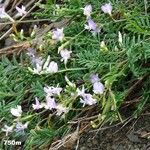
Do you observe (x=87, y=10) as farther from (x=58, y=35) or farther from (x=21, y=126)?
(x=21, y=126)

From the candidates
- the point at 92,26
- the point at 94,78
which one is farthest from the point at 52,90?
the point at 92,26

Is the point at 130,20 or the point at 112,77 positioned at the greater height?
the point at 130,20

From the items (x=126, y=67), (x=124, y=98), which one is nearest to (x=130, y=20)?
(x=126, y=67)

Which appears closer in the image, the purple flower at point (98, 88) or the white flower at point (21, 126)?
the purple flower at point (98, 88)

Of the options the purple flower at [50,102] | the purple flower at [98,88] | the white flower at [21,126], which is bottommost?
the white flower at [21,126]

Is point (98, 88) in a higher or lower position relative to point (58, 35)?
lower

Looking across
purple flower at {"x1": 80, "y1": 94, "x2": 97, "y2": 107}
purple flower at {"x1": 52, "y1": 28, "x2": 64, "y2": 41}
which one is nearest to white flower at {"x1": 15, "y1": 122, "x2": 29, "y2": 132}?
purple flower at {"x1": 80, "y1": 94, "x2": 97, "y2": 107}

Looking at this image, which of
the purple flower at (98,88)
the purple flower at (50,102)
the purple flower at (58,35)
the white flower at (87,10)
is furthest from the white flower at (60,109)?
the white flower at (87,10)

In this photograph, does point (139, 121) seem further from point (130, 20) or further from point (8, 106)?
point (8, 106)

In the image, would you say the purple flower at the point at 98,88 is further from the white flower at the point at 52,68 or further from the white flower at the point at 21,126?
the white flower at the point at 21,126

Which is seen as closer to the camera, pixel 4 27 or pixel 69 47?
pixel 69 47

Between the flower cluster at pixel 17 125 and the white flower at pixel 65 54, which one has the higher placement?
the white flower at pixel 65 54
